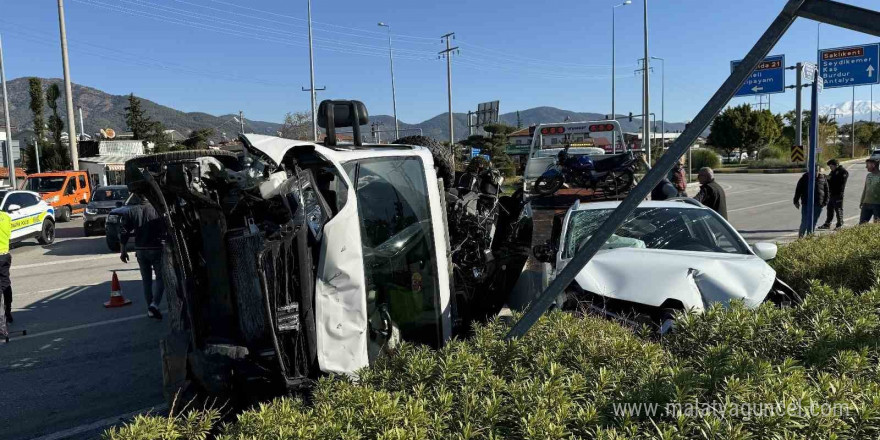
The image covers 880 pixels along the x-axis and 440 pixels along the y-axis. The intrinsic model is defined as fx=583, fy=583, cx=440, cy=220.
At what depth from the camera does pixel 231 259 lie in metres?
3.27

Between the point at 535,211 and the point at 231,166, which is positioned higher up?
the point at 231,166

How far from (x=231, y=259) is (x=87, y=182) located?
1079 inches

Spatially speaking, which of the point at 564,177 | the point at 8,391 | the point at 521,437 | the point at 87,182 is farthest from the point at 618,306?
the point at 87,182

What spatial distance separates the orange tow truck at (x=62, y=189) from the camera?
24000 mm

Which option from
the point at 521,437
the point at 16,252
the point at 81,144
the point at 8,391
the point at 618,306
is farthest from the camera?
the point at 81,144

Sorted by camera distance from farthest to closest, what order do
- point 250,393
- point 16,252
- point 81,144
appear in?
point 81,144, point 16,252, point 250,393

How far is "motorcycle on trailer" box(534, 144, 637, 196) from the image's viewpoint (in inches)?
468

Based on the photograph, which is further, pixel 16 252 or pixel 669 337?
pixel 16 252

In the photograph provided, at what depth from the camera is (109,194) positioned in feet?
62.7

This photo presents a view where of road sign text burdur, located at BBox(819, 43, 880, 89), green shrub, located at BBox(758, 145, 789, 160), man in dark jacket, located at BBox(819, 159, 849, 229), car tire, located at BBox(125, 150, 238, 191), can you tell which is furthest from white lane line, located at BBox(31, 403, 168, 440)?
green shrub, located at BBox(758, 145, 789, 160)

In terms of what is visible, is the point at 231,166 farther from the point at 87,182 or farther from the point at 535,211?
the point at 87,182

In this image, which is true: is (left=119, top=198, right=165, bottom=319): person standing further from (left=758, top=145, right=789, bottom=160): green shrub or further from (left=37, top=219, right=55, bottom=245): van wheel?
(left=758, top=145, right=789, bottom=160): green shrub

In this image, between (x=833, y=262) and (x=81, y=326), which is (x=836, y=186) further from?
(x=81, y=326)

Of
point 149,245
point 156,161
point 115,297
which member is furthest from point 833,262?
point 115,297
